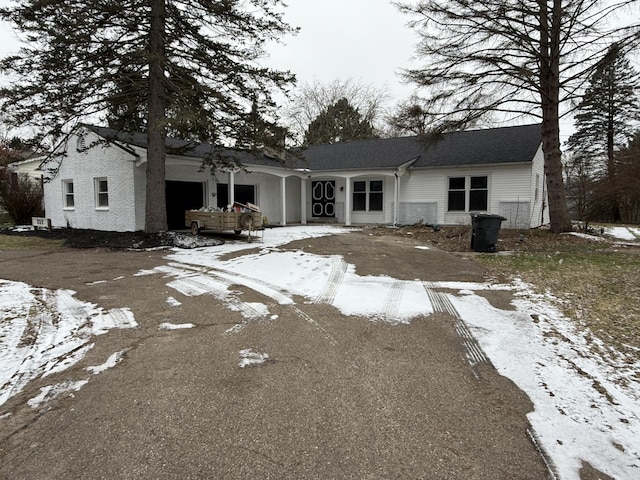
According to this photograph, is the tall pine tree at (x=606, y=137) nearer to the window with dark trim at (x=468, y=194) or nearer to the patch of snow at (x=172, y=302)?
the window with dark trim at (x=468, y=194)

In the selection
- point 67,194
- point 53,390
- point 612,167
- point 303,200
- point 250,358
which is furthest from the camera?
point 612,167

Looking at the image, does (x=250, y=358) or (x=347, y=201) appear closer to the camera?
(x=250, y=358)

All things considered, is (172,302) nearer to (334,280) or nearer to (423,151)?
(334,280)

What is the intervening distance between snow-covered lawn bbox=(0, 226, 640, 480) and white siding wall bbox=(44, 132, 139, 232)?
693cm

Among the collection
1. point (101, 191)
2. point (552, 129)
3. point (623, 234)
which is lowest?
point (623, 234)

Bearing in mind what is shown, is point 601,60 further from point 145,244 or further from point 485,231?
point 145,244

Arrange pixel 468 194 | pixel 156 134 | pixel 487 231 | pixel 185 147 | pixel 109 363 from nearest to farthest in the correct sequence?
pixel 109 363
pixel 487 231
pixel 156 134
pixel 185 147
pixel 468 194

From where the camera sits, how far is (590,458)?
215cm

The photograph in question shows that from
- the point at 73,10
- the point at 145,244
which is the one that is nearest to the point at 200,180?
the point at 145,244

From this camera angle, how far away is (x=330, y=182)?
1952 cm

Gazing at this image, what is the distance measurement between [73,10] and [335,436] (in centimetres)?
1080

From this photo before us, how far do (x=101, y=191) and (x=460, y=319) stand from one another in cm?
1424

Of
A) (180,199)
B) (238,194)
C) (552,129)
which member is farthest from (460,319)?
(238,194)

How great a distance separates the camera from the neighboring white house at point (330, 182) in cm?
1362
